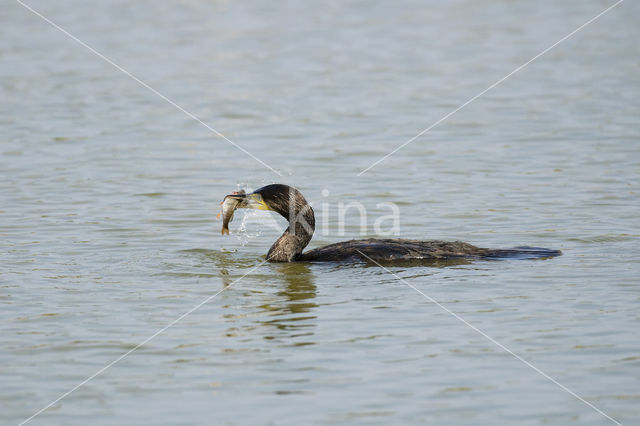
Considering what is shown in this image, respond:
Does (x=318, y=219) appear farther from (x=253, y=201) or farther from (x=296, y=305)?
(x=296, y=305)

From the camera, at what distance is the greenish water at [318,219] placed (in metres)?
6.40

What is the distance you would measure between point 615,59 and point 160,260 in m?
14.7

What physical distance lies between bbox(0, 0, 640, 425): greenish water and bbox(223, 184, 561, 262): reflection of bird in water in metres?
0.17

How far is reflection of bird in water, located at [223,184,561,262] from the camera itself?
9500 millimetres

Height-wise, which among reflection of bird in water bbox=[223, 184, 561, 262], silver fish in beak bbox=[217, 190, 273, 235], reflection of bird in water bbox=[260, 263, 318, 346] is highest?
silver fish in beak bbox=[217, 190, 273, 235]

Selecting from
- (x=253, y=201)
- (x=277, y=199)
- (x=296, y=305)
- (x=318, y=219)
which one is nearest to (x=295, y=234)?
(x=277, y=199)

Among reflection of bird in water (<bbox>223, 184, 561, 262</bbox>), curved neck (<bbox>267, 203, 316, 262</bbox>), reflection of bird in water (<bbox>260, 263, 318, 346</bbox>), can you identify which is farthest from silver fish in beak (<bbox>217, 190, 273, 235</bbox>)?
reflection of bird in water (<bbox>260, 263, 318, 346</bbox>)

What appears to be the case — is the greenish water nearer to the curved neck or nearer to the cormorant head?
the curved neck

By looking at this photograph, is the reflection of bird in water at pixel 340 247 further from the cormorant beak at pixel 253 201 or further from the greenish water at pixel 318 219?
the greenish water at pixel 318 219

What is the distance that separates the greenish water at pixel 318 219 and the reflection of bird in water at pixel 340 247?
0.57 ft

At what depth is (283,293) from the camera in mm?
8820

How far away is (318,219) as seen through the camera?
11.9m

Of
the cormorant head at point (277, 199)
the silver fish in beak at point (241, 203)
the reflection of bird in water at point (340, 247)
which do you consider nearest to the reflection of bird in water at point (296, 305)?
the reflection of bird in water at point (340, 247)

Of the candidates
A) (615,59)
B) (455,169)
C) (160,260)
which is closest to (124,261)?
(160,260)
